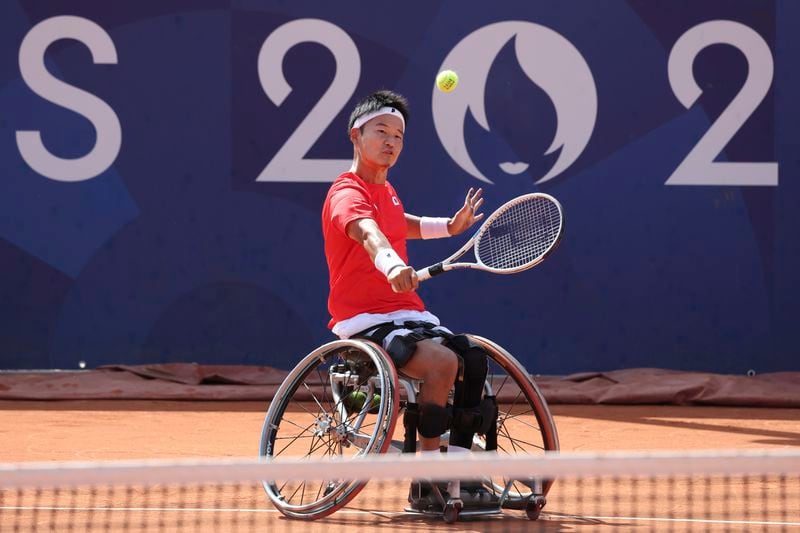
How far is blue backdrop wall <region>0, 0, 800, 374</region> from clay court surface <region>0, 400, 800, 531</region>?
3.10ft

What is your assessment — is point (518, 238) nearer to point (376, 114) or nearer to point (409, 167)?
point (376, 114)

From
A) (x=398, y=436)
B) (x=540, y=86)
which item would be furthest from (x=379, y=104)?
(x=540, y=86)

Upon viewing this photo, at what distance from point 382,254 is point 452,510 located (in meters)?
0.76

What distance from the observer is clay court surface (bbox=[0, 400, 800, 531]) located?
3.80m

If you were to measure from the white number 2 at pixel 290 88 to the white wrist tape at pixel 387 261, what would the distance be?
426 centimetres

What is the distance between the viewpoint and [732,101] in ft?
25.9

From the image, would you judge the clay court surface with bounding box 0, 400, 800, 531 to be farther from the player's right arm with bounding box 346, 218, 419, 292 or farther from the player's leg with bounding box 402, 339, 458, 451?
the player's right arm with bounding box 346, 218, 419, 292

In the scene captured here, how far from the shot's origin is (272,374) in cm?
783

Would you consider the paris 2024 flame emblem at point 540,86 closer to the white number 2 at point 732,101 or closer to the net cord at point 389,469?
the white number 2 at point 732,101

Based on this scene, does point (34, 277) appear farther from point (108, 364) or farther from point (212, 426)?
point (212, 426)

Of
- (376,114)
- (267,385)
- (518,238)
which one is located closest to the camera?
(376,114)

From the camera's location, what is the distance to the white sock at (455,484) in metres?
3.77

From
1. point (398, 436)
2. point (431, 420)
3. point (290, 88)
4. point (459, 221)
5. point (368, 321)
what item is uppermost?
point (290, 88)

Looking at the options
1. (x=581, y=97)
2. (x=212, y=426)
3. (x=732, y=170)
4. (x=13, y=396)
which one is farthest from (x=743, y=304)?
(x=13, y=396)
